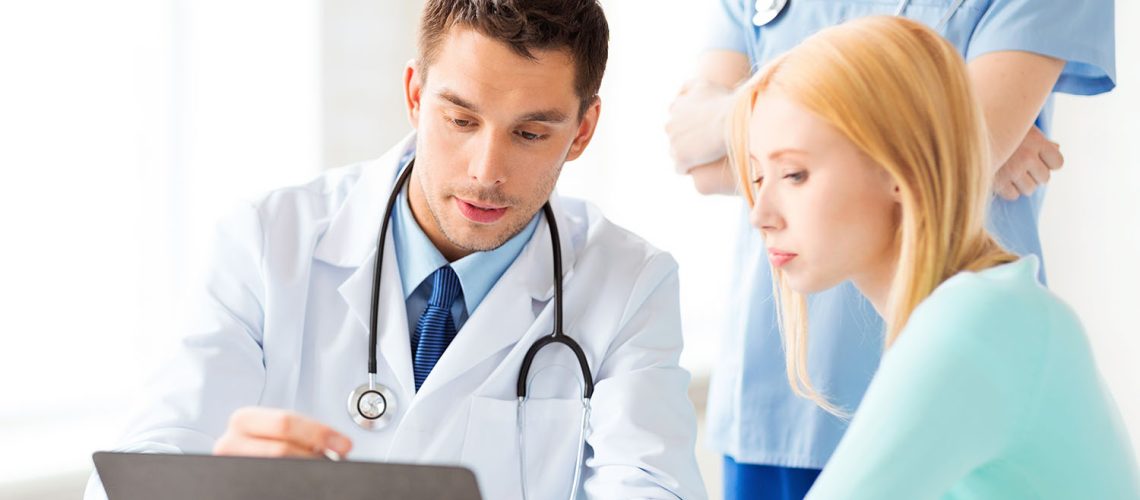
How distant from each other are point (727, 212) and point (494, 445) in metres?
1.93

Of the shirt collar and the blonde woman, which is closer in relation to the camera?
the blonde woman

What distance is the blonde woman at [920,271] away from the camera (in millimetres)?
898

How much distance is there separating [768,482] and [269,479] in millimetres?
853

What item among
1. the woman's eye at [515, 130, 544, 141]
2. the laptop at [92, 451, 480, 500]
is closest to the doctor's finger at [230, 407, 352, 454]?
the laptop at [92, 451, 480, 500]

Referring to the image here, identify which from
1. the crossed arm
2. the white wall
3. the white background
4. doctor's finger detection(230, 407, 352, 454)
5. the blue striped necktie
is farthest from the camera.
Result: the white wall

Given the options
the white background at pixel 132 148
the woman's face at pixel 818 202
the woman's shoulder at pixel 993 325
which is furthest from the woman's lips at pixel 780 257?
the white background at pixel 132 148

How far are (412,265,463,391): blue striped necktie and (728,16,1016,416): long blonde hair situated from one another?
0.60 m

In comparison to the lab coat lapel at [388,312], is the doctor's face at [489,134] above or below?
above

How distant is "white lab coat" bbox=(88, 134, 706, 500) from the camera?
140 cm

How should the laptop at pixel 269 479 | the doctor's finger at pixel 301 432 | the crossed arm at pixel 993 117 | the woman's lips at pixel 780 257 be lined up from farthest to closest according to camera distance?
the crossed arm at pixel 993 117
the woman's lips at pixel 780 257
the doctor's finger at pixel 301 432
the laptop at pixel 269 479

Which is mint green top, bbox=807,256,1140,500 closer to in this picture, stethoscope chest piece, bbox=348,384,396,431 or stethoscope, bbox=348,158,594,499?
stethoscope, bbox=348,158,594,499

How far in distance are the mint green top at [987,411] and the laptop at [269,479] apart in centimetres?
30

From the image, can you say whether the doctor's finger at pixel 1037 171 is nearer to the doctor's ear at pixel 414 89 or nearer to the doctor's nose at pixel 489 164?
the doctor's nose at pixel 489 164

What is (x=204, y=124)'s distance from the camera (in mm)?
2268
